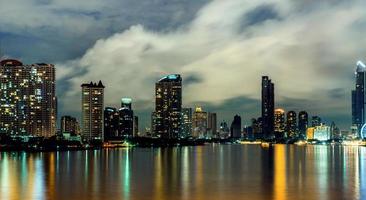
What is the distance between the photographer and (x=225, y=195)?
5812cm

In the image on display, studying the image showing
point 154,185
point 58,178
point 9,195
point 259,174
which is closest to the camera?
point 9,195

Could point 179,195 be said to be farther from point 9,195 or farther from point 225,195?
point 9,195

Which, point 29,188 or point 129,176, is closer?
point 29,188

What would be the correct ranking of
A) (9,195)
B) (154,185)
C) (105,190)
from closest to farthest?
(9,195)
(105,190)
(154,185)

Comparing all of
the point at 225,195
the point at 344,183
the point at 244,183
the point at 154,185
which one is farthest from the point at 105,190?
the point at 344,183

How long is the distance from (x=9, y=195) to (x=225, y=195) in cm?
2025

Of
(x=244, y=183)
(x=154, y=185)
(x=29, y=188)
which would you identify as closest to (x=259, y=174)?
(x=244, y=183)

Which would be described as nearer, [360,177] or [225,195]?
[225,195]

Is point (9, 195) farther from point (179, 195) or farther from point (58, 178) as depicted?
point (58, 178)

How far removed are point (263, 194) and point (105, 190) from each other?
633 inches

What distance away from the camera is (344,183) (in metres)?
72.9

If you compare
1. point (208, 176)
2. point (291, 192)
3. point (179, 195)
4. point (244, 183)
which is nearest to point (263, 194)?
point (291, 192)

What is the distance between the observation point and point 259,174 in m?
87.6

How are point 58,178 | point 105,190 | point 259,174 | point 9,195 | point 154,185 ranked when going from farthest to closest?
point 259,174 < point 58,178 < point 154,185 < point 105,190 < point 9,195
